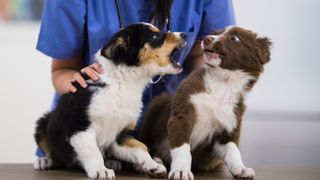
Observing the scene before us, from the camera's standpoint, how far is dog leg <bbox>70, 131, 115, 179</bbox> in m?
1.42

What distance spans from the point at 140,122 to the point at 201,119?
33 centimetres

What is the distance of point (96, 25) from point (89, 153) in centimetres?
51

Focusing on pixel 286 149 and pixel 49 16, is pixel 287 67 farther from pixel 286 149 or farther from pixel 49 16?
pixel 49 16

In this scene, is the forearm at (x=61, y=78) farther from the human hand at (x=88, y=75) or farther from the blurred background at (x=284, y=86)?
the blurred background at (x=284, y=86)

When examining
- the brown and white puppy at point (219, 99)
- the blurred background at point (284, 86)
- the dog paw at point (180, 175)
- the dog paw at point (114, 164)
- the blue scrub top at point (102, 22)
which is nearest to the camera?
the dog paw at point (180, 175)

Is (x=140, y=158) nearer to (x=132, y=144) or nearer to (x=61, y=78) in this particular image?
(x=132, y=144)

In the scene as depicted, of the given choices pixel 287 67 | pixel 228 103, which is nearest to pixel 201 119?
pixel 228 103

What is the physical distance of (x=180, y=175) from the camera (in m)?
1.39

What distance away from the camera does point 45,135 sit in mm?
1654

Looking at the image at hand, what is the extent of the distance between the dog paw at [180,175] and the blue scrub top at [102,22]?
0.41m

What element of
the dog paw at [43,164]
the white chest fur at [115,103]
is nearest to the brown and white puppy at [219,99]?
the white chest fur at [115,103]

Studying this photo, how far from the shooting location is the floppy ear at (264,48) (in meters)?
1.53

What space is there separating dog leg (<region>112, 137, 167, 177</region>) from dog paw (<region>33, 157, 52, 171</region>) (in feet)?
0.68

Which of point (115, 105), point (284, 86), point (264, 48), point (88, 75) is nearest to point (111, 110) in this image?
point (115, 105)
